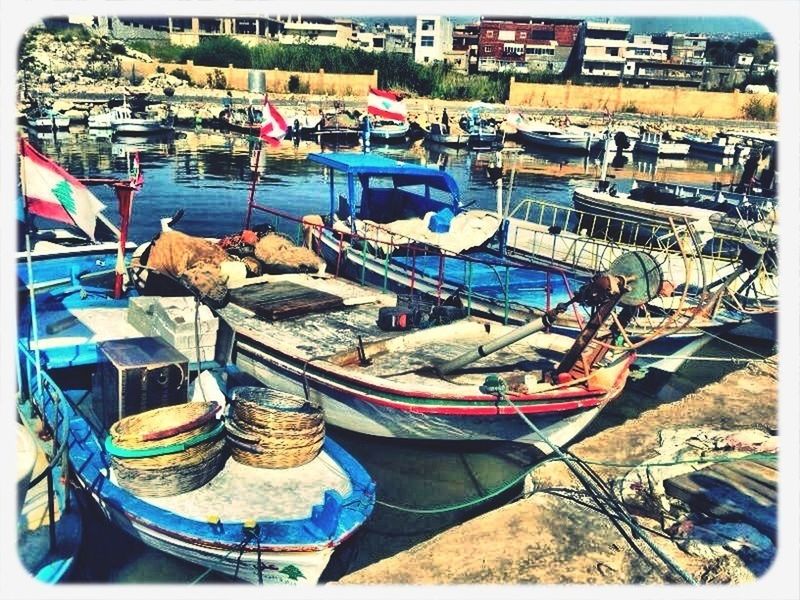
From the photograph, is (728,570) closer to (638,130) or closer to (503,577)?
(503,577)

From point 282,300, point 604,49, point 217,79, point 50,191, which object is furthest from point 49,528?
point 604,49

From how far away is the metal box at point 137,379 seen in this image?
838 cm

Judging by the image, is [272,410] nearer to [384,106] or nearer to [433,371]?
[433,371]

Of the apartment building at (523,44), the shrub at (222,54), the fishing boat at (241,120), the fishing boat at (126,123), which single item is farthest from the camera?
the apartment building at (523,44)

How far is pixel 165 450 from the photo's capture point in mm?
7637

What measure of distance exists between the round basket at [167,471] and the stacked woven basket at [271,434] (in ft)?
1.41

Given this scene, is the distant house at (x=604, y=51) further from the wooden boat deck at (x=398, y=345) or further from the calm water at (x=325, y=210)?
the wooden boat deck at (x=398, y=345)

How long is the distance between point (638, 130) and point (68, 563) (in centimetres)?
7402

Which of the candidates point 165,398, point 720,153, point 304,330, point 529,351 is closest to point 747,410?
point 529,351

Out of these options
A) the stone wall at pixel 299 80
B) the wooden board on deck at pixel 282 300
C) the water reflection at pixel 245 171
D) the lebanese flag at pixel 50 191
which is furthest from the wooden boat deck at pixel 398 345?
the stone wall at pixel 299 80

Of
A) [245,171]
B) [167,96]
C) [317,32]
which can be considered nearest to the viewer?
[245,171]

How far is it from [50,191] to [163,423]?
3.23 metres

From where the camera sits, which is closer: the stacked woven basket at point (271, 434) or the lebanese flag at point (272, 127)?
the stacked woven basket at point (271, 434)

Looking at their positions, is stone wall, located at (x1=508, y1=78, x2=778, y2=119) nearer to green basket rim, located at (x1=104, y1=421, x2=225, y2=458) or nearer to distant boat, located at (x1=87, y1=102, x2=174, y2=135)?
distant boat, located at (x1=87, y1=102, x2=174, y2=135)
